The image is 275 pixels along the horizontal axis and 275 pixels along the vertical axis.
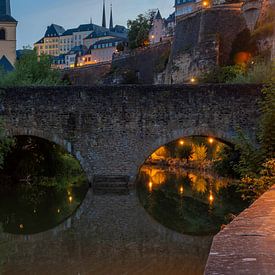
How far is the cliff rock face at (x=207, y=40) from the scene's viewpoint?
3694cm

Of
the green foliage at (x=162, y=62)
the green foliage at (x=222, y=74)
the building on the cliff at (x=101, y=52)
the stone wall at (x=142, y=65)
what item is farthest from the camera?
the building on the cliff at (x=101, y=52)

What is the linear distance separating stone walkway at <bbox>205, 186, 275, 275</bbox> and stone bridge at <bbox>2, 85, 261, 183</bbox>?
48.9 ft

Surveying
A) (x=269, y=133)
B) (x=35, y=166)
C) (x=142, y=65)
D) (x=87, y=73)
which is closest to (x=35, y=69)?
(x=35, y=166)

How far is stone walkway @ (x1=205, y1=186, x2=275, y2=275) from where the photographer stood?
2.84m

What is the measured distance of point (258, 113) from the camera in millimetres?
19375

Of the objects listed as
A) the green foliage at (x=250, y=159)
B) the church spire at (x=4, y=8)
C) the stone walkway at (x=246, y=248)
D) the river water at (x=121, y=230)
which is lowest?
the river water at (x=121, y=230)

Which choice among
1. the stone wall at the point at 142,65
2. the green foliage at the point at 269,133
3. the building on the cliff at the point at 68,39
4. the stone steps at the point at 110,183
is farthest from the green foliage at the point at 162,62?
the building on the cliff at the point at 68,39

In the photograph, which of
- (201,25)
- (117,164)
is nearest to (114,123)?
(117,164)

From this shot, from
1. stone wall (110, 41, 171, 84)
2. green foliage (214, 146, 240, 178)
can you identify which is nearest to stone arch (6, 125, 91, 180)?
green foliage (214, 146, 240, 178)

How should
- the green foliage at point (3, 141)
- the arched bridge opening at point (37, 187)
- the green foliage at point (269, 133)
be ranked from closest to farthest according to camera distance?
the green foliage at point (269, 133), the arched bridge opening at point (37, 187), the green foliage at point (3, 141)

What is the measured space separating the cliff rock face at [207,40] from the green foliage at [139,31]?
19.9m

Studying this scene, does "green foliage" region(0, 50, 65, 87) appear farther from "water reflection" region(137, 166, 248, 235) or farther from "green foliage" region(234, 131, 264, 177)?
"green foliage" region(234, 131, 264, 177)

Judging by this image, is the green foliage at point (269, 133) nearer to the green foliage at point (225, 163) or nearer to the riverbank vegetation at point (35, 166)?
the riverbank vegetation at point (35, 166)

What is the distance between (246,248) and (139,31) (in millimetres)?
62840
